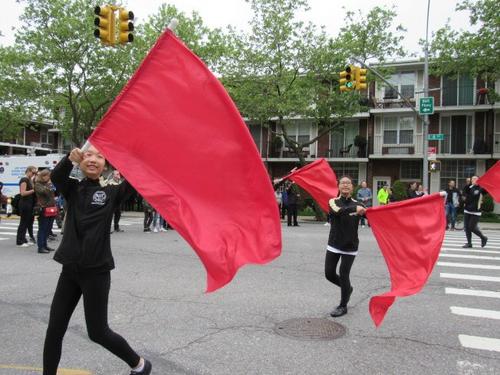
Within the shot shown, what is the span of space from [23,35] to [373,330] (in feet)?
82.4

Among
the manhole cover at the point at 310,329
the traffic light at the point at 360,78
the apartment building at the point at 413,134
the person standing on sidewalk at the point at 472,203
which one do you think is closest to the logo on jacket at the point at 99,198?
the manhole cover at the point at 310,329

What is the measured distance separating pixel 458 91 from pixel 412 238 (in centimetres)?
3189

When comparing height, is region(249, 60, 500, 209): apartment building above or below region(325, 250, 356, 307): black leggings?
above

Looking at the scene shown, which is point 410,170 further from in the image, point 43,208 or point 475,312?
point 475,312

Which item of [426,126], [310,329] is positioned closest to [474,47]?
[426,126]

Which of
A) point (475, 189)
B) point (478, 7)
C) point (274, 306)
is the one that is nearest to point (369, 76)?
point (478, 7)

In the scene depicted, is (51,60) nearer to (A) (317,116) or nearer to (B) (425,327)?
(A) (317,116)

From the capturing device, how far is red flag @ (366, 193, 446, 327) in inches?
201

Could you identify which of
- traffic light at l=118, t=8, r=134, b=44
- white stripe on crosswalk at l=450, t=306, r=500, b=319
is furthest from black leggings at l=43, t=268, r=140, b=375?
traffic light at l=118, t=8, r=134, b=44

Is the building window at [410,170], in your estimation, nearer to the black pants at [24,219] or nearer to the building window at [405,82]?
the building window at [405,82]

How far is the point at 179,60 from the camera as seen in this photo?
3.73m

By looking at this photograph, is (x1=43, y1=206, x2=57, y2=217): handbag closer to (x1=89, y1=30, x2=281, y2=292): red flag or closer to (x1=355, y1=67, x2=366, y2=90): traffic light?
(x1=89, y1=30, x2=281, y2=292): red flag

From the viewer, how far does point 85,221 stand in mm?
3570

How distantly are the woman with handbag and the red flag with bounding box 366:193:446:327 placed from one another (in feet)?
27.5
